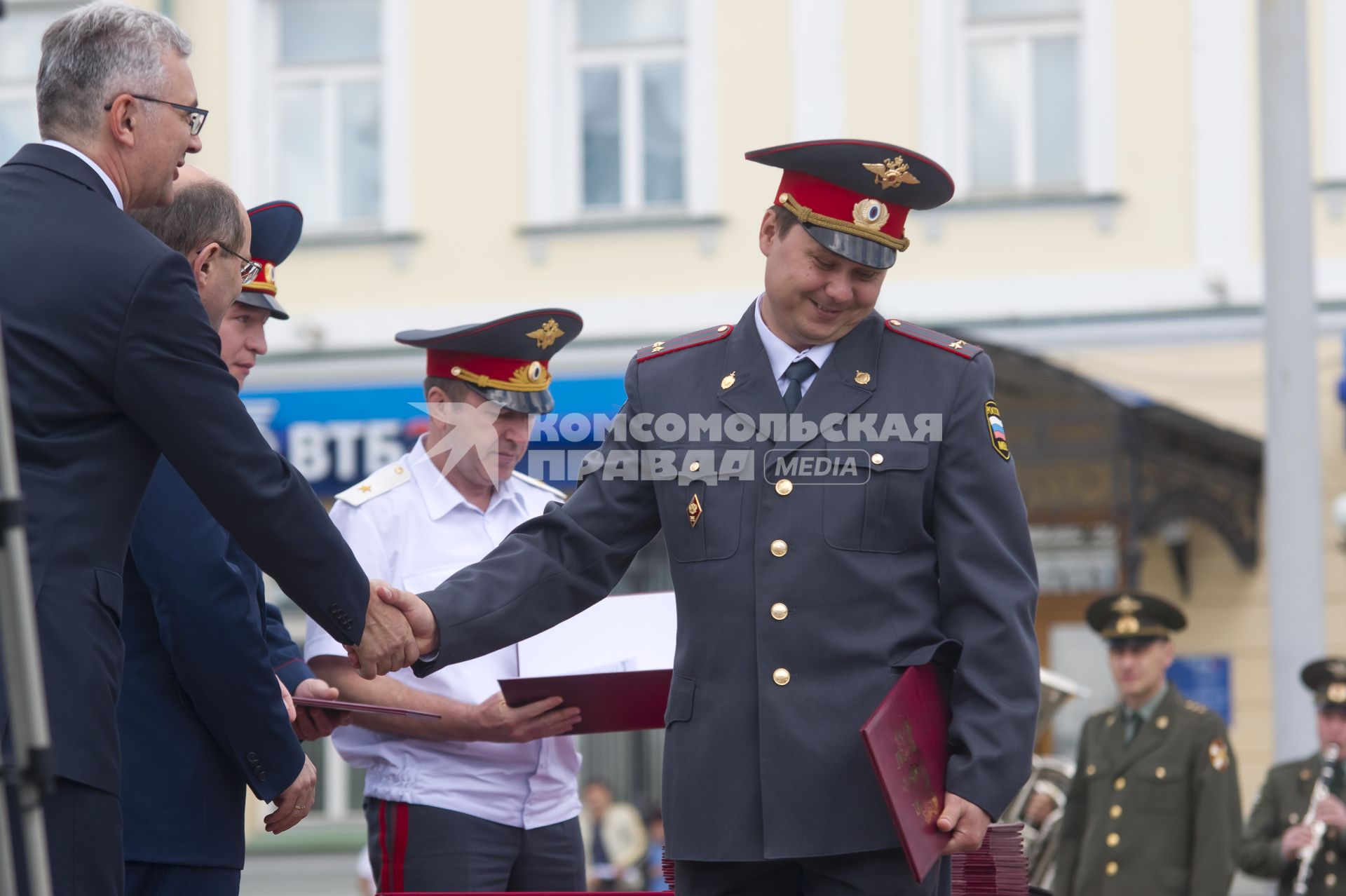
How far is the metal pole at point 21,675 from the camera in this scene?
2.29m

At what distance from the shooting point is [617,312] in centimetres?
1316

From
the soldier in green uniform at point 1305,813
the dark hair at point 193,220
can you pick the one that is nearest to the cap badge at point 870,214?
the dark hair at point 193,220

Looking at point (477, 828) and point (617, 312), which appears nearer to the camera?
point (477, 828)

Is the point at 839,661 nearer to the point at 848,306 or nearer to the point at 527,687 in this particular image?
the point at 848,306

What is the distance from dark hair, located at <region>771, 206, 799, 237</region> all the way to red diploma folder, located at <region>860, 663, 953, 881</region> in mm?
835

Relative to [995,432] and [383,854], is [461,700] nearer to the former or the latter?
[383,854]

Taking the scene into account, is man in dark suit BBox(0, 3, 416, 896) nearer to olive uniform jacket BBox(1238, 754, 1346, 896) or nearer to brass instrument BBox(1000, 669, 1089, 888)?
brass instrument BBox(1000, 669, 1089, 888)

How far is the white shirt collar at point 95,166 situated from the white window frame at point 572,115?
10158mm

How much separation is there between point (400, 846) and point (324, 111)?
1042 cm

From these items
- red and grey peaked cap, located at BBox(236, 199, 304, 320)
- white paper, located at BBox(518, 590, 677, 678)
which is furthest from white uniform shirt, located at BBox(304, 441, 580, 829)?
red and grey peaked cap, located at BBox(236, 199, 304, 320)

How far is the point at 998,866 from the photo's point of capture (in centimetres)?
358

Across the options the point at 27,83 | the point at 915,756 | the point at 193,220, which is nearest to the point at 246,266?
the point at 193,220

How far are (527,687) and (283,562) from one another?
0.91m

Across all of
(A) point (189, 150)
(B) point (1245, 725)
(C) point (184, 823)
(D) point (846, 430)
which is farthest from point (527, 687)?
(B) point (1245, 725)
